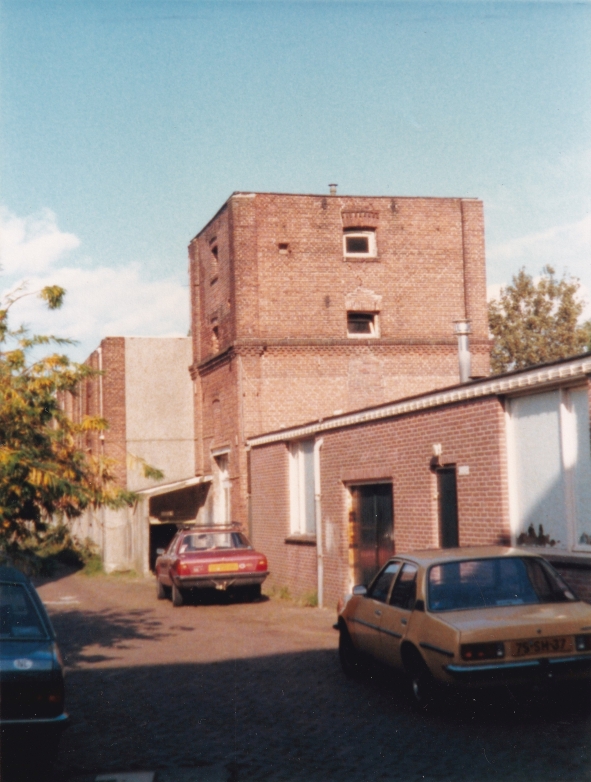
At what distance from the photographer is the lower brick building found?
11.5 meters

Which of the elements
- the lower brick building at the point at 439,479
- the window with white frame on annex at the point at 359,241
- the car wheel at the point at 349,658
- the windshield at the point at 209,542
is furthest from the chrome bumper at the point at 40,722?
the window with white frame on annex at the point at 359,241

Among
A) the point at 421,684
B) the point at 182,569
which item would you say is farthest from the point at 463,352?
the point at 421,684

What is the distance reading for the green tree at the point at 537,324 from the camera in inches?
1713

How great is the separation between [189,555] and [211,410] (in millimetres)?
10428

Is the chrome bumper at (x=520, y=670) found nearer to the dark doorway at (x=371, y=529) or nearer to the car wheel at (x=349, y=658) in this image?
the car wheel at (x=349, y=658)

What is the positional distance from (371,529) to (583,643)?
9364 millimetres

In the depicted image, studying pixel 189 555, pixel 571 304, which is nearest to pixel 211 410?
pixel 189 555

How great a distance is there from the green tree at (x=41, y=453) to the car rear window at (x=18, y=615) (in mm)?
2096

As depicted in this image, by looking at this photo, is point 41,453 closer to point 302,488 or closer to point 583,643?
point 583,643

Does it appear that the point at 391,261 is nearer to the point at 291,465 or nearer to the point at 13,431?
the point at 291,465

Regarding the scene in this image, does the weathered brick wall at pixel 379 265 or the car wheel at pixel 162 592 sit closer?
the car wheel at pixel 162 592

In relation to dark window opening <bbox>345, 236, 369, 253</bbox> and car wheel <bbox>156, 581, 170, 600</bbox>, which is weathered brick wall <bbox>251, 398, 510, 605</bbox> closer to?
car wheel <bbox>156, 581, 170, 600</bbox>

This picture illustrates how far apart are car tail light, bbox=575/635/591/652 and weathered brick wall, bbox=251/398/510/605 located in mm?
4534

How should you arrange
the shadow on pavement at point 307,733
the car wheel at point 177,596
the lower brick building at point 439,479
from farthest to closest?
the car wheel at point 177,596 < the lower brick building at point 439,479 < the shadow on pavement at point 307,733
